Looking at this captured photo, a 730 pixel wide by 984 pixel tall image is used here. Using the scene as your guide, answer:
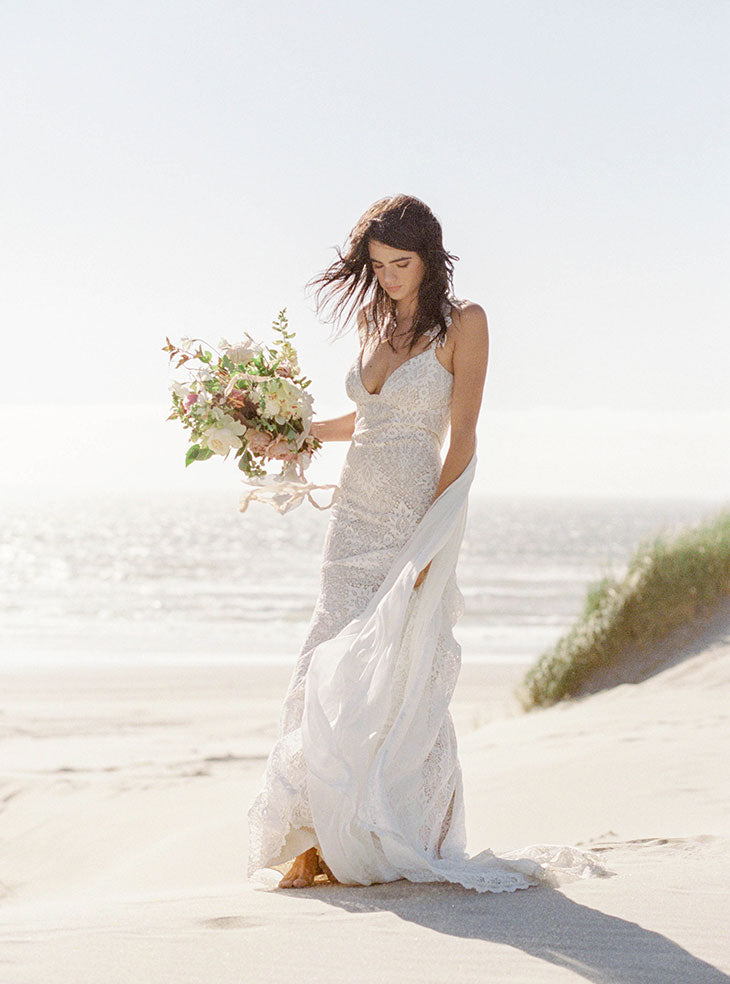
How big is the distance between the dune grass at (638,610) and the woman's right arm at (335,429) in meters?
5.02

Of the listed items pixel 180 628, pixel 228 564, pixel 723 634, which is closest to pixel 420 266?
pixel 723 634

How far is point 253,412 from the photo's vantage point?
3.93 m

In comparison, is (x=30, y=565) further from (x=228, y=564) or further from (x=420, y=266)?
(x=420, y=266)

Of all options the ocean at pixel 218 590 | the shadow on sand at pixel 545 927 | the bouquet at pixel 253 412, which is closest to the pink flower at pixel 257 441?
the bouquet at pixel 253 412

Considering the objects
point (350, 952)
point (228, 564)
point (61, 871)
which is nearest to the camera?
point (350, 952)

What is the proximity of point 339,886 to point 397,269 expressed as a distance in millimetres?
2064

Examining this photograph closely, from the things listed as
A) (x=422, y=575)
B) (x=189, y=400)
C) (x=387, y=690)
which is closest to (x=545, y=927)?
(x=387, y=690)

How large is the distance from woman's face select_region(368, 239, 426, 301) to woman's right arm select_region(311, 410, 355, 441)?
615 millimetres

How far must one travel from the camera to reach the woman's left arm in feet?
12.3

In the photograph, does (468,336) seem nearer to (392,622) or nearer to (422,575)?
(422,575)

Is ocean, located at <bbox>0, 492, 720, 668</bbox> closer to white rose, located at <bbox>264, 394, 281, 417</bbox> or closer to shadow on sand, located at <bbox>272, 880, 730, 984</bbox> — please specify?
white rose, located at <bbox>264, 394, 281, 417</bbox>

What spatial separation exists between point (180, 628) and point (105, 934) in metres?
14.5

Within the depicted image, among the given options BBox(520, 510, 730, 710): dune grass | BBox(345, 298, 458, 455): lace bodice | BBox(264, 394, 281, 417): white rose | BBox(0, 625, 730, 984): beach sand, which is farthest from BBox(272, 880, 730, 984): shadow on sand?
BBox(520, 510, 730, 710): dune grass

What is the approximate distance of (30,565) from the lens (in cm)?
3478
